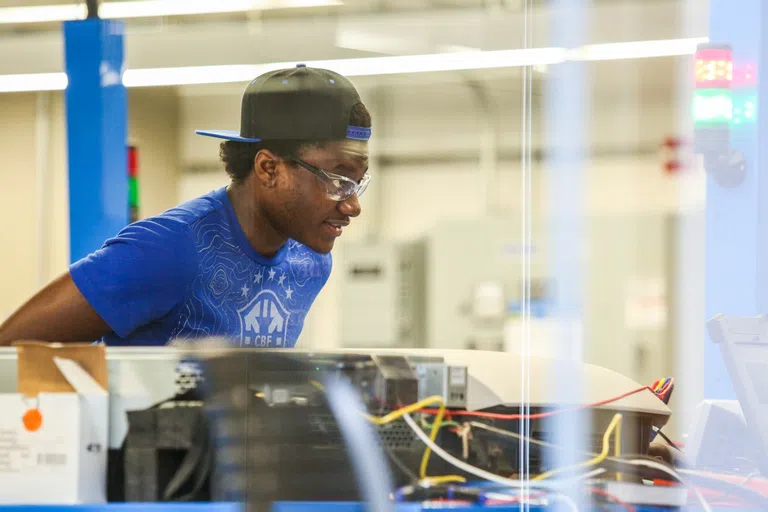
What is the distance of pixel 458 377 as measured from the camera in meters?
1.07

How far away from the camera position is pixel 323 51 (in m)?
1.81

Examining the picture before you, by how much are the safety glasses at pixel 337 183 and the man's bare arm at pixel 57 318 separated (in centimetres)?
45

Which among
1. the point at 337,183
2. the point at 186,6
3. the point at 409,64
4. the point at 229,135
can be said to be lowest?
the point at 337,183

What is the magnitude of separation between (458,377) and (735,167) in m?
0.75

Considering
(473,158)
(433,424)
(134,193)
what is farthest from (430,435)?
(473,158)

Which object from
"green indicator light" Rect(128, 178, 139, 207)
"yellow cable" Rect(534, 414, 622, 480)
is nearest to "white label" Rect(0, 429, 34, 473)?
"yellow cable" Rect(534, 414, 622, 480)

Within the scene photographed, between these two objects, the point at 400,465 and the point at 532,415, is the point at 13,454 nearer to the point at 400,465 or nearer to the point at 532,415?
the point at 400,465

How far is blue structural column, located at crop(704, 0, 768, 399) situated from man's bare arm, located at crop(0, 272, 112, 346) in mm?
1067

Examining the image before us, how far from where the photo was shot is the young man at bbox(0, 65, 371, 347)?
4.41 ft

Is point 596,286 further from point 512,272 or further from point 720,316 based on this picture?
Result: point 720,316

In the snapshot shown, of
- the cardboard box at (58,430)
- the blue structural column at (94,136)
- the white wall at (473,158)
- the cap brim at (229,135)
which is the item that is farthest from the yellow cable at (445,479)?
the white wall at (473,158)

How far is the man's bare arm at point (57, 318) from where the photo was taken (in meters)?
1.32

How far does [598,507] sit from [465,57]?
63.2 inches

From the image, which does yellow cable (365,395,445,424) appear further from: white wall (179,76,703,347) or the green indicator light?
the green indicator light
